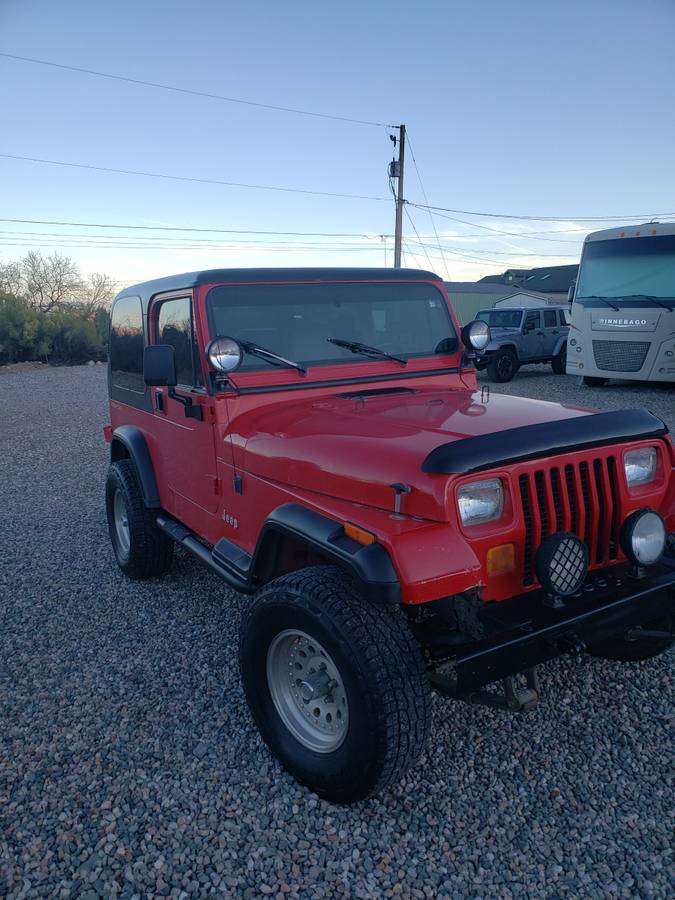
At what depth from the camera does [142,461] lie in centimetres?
438

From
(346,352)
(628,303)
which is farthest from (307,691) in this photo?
(628,303)

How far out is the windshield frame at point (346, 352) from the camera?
3.41 metres

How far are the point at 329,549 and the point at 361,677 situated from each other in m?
0.46

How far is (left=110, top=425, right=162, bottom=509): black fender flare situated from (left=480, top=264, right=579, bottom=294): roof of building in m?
50.2

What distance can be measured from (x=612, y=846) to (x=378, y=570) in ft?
4.28

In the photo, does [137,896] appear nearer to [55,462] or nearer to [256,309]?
[256,309]

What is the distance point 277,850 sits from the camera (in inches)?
91.2

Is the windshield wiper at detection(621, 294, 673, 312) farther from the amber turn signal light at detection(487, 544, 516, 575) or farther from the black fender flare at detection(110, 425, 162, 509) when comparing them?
the amber turn signal light at detection(487, 544, 516, 575)

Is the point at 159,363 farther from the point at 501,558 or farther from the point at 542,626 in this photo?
the point at 542,626

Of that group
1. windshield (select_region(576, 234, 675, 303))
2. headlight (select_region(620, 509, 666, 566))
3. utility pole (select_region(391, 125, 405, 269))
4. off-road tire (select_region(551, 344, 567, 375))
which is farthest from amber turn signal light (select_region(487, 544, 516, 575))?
utility pole (select_region(391, 125, 405, 269))

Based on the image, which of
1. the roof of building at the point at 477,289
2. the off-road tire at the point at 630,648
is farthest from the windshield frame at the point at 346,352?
the roof of building at the point at 477,289

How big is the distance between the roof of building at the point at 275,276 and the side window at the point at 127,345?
0.94 feet

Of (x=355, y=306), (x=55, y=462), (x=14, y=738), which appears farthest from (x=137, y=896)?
(x=55, y=462)

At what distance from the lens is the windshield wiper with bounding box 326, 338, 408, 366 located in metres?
3.63
